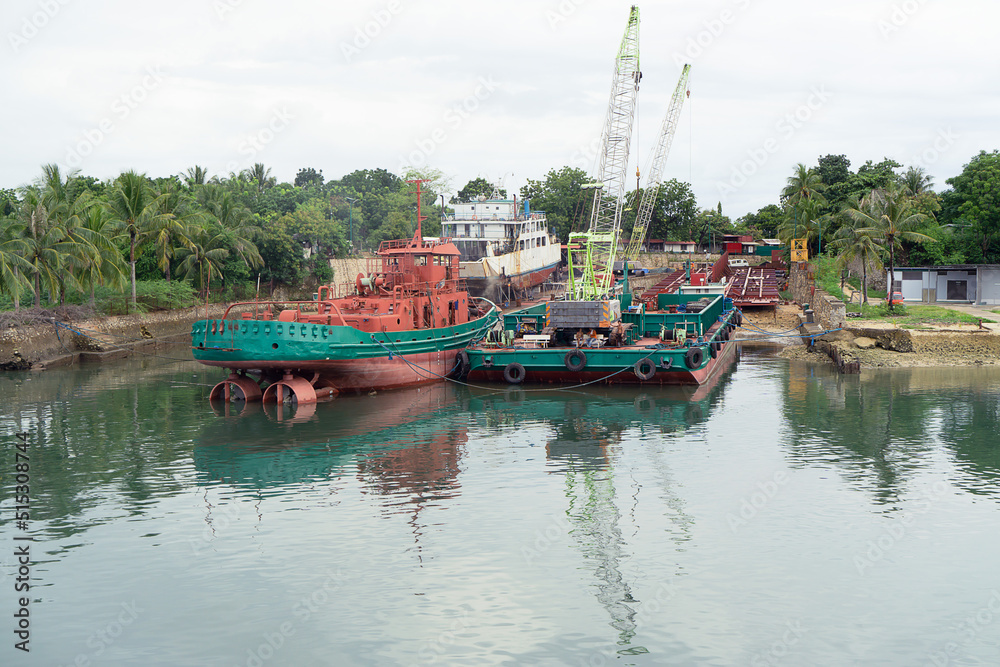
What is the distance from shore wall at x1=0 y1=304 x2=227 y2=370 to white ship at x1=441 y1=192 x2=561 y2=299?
741 inches

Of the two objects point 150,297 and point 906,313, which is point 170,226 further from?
point 906,313

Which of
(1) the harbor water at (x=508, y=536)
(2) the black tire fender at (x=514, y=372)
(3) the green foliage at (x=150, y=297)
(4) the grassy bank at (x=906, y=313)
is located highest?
(3) the green foliage at (x=150, y=297)

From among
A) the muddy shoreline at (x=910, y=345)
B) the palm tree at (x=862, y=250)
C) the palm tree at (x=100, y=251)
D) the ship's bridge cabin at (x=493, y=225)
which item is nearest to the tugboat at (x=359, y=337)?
the palm tree at (x=100, y=251)

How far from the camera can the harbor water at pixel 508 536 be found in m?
12.5

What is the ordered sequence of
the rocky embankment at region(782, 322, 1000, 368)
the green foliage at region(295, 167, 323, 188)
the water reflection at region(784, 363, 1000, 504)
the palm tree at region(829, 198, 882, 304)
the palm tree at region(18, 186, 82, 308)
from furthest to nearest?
the green foliage at region(295, 167, 323, 188) → the palm tree at region(829, 198, 882, 304) → the palm tree at region(18, 186, 82, 308) → the rocky embankment at region(782, 322, 1000, 368) → the water reflection at region(784, 363, 1000, 504)

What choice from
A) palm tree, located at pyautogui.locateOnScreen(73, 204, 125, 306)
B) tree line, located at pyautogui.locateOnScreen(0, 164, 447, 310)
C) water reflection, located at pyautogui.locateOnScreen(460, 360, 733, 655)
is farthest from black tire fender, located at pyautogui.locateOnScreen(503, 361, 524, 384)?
palm tree, located at pyautogui.locateOnScreen(73, 204, 125, 306)

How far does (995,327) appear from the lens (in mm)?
40188

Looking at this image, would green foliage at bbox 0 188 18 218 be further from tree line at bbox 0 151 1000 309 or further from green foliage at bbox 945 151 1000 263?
green foliage at bbox 945 151 1000 263

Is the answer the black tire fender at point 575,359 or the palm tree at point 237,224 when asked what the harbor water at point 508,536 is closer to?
the black tire fender at point 575,359

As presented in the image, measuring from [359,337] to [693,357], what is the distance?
12.7 meters

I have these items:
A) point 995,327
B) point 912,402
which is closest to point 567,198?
point 995,327

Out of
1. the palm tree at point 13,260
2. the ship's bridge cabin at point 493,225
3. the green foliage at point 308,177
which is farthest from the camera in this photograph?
the green foliage at point 308,177

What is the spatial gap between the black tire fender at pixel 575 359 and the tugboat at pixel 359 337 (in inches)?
221

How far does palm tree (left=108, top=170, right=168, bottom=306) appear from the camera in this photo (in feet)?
163
